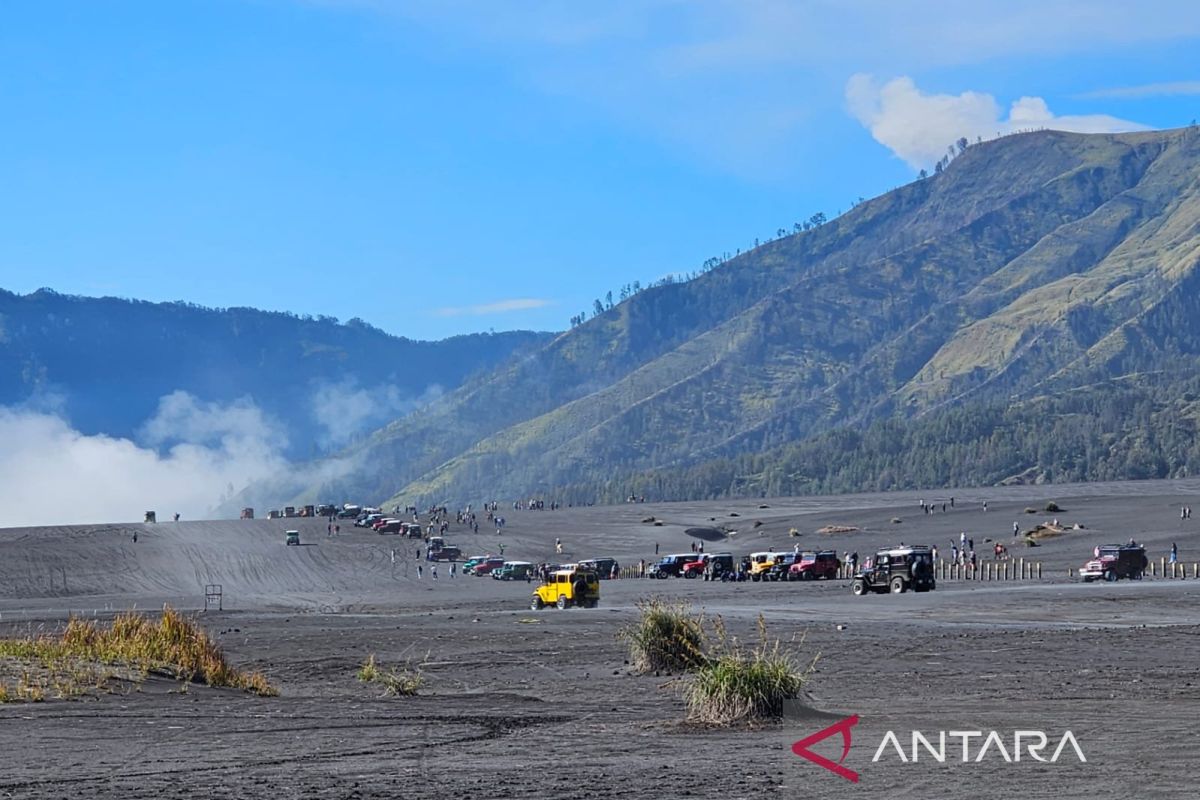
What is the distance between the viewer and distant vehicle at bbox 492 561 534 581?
3440 inches

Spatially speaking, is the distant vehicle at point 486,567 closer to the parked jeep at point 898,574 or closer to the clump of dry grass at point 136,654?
the parked jeep at point 898,574

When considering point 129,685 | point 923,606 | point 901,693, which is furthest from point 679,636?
point 923,606

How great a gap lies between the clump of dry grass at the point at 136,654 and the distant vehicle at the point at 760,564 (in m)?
50.2

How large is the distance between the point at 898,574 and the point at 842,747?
41.2m

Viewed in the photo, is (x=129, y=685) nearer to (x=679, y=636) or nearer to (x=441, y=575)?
(x=679, y=636)

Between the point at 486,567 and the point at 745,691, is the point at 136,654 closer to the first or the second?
the point at 745,691

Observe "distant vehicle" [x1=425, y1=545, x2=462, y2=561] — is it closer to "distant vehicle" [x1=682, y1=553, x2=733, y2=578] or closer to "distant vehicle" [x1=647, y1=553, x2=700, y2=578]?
"distant vehicle" [x1=647, y1=553, x2=700, y2=578]

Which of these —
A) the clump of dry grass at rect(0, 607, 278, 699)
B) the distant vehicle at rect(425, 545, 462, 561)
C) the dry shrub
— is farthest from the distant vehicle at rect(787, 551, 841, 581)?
the clump of dry grass at rect(0, 607, 278, 699)

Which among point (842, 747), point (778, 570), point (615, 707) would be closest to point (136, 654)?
point (615, 707)

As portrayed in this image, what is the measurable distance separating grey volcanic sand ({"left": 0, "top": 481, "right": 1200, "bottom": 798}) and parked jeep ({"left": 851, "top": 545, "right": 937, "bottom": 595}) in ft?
2.48

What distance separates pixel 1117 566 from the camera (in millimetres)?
59906

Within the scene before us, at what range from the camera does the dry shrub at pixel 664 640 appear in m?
25.7

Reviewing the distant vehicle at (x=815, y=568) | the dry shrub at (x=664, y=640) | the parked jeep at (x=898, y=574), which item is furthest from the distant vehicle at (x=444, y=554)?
the dry shrub at (x=664, y=640)

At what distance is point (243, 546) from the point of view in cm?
11412
